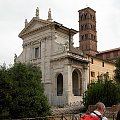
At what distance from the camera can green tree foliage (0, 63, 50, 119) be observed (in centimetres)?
2288

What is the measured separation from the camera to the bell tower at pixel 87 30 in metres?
88.2

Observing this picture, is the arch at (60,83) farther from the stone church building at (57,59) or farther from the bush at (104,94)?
the bush at (104,94)

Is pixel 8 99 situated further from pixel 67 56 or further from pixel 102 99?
pixel 67 56

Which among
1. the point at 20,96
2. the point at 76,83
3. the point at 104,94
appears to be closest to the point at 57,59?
the point at 76,83

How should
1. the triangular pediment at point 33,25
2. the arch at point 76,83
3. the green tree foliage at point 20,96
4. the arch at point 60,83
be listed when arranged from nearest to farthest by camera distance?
the green tree foliage at point 20,96, the arch at point 60,83, the arch at point 76,83, the triangular pediment at point 33,25

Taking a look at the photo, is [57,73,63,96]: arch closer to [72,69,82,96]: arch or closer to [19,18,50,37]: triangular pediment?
[72,69,82,96]: arch

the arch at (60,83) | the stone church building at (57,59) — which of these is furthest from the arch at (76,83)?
the arch at (60,83)

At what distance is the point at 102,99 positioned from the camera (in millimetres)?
33000

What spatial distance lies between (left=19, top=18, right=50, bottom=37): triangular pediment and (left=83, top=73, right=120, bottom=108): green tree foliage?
19243 mm

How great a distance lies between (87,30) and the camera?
291 ft

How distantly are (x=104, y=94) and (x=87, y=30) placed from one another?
187ft

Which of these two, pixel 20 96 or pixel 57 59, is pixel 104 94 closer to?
pixel 20 96

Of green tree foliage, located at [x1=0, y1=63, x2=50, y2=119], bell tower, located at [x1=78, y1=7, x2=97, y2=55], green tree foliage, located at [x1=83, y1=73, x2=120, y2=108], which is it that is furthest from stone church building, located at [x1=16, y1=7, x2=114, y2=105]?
bell tower, located at [x1=78, y1=7, x2=97, y2=55]

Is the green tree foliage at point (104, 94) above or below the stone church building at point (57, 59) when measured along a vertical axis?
below
